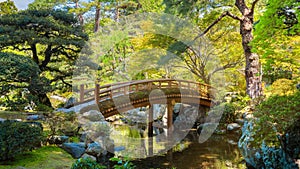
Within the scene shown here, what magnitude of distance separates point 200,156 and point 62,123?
14.7 feet

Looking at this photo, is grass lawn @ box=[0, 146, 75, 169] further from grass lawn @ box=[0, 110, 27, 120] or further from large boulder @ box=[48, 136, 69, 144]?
grass lawn @ box=[0, 110, 27, 120]

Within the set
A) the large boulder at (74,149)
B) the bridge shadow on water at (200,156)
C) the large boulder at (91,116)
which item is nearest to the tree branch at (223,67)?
the bridge shadow on water at (200,156)

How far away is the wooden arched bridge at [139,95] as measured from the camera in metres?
8.73

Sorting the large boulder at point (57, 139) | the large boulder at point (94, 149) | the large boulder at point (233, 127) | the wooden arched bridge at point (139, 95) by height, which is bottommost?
the large boulder at point (94, 149)

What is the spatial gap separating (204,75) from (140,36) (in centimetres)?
439

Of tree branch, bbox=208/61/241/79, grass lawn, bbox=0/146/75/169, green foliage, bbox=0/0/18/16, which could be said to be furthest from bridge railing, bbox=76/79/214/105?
green foliage, bbox=0/0/18/16

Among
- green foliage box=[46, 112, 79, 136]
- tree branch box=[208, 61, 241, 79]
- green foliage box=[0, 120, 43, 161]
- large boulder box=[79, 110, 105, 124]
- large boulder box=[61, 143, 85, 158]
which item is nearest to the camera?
green foliage box=[0, 120, 43, 161]

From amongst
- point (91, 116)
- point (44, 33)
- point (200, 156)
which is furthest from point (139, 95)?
point (44, 33)

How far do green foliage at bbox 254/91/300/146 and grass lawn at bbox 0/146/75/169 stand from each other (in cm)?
419

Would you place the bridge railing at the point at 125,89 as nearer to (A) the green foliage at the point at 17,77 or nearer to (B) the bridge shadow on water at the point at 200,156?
(A) the green foliage at the point at 17,77

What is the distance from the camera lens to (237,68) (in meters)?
12.9

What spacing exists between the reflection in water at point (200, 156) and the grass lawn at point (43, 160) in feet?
7.37

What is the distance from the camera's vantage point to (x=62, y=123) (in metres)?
6.77

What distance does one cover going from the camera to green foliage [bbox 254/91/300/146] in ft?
14.0
